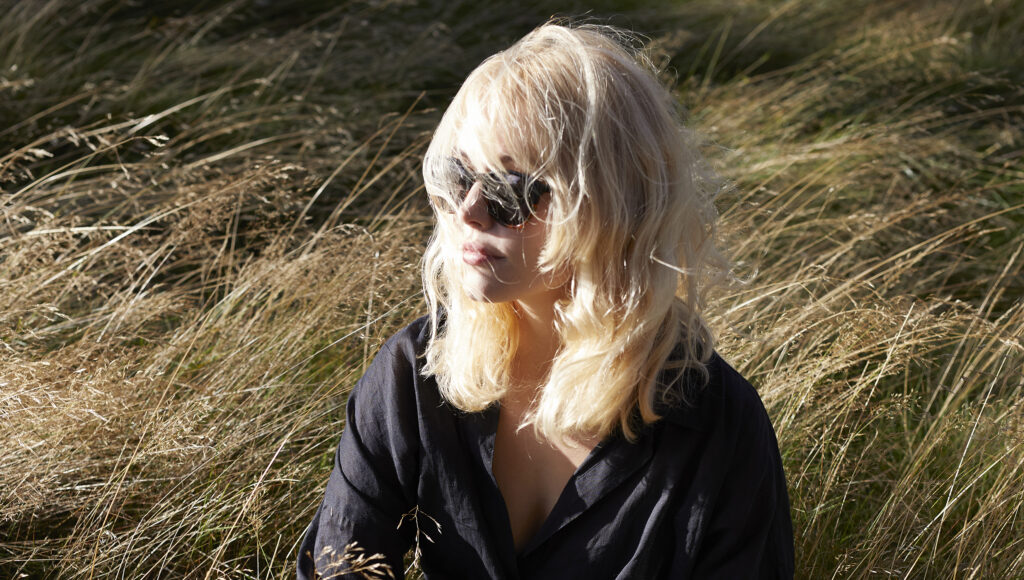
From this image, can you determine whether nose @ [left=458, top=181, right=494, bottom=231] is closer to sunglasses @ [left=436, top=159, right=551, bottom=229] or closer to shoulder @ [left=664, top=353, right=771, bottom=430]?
sunglasses @ [left=436, top=159, right=551, bottom=229]

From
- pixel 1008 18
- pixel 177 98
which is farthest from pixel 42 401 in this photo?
pixel 1008 18

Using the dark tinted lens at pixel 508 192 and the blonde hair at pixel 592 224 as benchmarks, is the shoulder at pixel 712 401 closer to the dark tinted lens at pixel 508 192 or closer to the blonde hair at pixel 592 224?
the blonde hair at pixel 592 224

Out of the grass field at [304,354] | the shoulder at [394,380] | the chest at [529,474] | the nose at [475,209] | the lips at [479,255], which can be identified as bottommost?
the grass field at [304,354]

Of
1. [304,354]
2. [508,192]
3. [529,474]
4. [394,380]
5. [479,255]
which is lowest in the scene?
[304,354]

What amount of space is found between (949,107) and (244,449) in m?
3.60

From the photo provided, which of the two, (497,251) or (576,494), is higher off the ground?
(497,251)

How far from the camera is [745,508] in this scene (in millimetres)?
1496

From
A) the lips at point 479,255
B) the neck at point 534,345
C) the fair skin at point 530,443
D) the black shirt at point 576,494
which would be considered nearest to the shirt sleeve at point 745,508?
the black shirt at point 576,494

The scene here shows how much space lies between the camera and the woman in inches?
54.6

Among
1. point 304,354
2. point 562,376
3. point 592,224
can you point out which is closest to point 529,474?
point 562,376

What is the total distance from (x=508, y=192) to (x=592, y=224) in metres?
0.14

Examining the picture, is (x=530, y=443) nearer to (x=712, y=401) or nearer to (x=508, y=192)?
(x=712, y=401)

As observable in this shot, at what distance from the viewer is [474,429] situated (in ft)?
5.30

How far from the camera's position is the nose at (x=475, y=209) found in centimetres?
141
